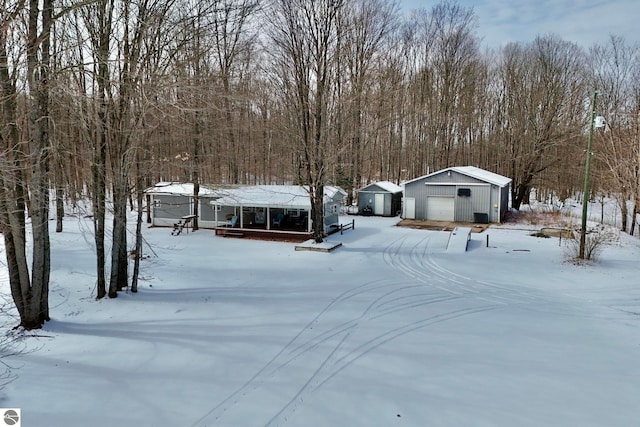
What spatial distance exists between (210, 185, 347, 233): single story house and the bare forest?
1.36 metres

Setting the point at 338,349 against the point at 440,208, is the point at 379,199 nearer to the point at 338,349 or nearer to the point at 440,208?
the point at 440,208

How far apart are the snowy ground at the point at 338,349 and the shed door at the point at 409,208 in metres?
11.2

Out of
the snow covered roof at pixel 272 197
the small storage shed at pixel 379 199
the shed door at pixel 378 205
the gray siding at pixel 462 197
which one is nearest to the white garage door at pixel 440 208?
the gray siding at pixel 462 197

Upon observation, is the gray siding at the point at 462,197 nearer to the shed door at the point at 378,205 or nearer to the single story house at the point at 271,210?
the shed door at the point at 378,205

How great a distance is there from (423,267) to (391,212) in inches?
506

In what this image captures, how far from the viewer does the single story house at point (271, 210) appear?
17.4m

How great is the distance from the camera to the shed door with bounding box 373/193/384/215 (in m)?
24.4

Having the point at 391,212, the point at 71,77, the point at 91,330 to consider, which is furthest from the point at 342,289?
the point at 391,212

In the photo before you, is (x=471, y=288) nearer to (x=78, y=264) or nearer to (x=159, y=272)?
(x=159, y=272)

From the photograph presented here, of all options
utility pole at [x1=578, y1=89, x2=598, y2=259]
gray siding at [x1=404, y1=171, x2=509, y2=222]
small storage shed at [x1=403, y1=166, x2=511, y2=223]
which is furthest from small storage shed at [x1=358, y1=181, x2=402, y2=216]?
utility pole at [x1=578, y1=89, x2=598, y2=259]

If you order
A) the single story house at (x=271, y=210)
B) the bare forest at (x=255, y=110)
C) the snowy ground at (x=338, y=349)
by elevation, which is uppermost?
the bare forest at (x=255, y=110)

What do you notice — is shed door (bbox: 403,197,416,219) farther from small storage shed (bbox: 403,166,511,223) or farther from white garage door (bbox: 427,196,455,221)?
white garage door (bbox: 427,196,455,221)

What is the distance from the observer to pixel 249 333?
656 centimetres

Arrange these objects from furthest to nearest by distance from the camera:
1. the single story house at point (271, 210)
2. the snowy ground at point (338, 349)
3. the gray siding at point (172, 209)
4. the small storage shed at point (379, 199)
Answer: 1. the small storage shed at point (379, 199)
2. the gray siding at point (172, 209)
3. the single story house at point (271, 210)
4. the snowy ground at point (338, 349)
